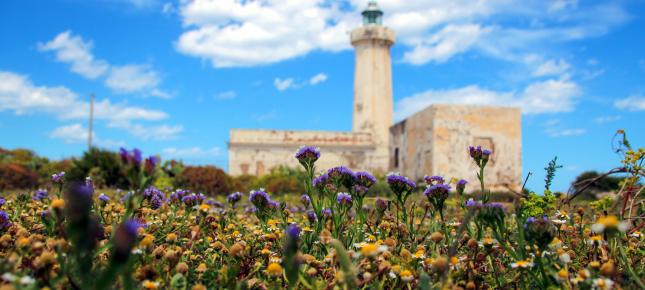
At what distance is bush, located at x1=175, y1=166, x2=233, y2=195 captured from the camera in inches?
589

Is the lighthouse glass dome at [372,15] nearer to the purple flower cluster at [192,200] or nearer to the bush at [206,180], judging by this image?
the bush at [206,180]

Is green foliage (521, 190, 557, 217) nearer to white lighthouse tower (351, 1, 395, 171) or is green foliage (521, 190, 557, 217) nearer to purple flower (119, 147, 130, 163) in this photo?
purple flower (119, 147, 130, 163)

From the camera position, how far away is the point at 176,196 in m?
4.39

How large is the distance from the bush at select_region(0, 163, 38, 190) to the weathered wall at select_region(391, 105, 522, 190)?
11.6 m

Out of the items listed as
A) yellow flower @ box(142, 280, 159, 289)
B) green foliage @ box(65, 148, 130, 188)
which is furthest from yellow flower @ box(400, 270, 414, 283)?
green foliage @ box(65, 148, 130, 188)

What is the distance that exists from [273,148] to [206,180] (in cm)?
1309

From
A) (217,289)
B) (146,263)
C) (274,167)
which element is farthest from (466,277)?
(274,167)

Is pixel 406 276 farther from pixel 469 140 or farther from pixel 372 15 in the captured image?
pixel 372 15

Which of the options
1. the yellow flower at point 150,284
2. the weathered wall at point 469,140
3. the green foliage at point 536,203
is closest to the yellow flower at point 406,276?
the yellow flower at point 150,284

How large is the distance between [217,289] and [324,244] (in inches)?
26.8

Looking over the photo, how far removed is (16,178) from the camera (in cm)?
1342

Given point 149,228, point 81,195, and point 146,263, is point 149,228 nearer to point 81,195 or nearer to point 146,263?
point 146,263

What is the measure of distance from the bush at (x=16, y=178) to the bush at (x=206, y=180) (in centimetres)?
344

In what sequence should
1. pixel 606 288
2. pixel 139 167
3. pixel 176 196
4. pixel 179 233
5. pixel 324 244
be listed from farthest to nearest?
pixel 176 196, pixel 179 233, pixel 324 244, pixel 606 288, pixel 139 167
